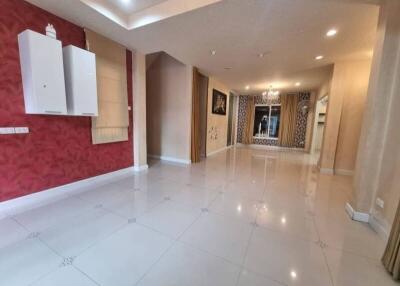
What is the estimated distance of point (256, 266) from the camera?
1.46 m

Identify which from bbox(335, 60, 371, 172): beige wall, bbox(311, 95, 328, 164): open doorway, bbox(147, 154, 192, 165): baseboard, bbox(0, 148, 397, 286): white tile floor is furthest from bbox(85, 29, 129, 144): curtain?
bbox(311, 95, 328, 164): open doorway

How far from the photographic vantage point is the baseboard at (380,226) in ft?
6.07

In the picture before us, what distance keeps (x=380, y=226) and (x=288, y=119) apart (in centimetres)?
Answer: 683

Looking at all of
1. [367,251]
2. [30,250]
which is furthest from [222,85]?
[30,250]

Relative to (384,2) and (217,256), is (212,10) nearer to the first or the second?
(384,2)

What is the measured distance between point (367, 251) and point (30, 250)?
3208mm

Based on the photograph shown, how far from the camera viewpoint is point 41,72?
2.12m

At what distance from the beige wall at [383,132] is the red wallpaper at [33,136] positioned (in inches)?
166

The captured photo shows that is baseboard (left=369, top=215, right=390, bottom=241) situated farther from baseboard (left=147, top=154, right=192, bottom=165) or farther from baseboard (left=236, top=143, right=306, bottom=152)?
baseboard (left=236, top=143, right=306, bottom=152)

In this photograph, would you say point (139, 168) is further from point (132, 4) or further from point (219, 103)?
point (219, 103)

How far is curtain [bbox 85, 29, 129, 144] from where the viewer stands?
9.98 ft

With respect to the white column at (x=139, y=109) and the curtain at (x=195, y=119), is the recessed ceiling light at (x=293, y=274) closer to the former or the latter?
the white column at (x=139, y=109)

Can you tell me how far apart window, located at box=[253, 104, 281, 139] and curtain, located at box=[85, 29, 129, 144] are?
709 cm

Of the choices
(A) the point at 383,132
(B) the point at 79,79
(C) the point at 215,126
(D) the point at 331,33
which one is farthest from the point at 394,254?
(C) the point at 215,126
